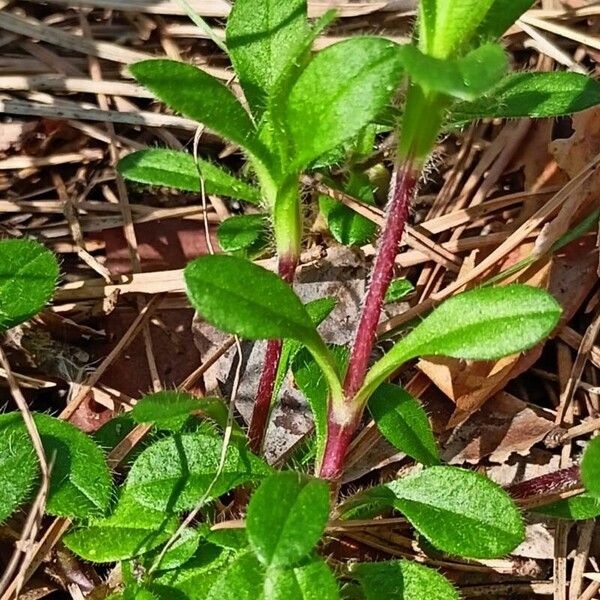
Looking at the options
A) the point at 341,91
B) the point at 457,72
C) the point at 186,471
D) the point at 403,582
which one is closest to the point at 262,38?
the point at 341,91

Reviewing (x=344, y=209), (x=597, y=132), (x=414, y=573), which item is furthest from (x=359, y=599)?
(x=597, y=132)

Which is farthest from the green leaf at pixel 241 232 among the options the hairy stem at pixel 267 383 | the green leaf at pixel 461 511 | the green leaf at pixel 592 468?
the green leaf at pixel 592 468

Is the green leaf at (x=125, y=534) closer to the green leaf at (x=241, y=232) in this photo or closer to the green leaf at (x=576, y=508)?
the green leaf at (x=241, y=232)

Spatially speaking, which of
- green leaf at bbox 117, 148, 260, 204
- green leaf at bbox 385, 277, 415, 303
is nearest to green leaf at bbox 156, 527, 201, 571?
green leaf at bbox 117, 148, 260, 204

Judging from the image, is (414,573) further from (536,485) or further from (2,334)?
(2,334)

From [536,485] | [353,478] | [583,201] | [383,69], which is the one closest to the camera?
[383,69]

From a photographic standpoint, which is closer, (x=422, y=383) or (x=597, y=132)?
(x=422, y=383)
